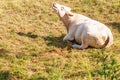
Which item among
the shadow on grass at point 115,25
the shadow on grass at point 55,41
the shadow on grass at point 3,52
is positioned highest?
the shadow on grass at point 115,25

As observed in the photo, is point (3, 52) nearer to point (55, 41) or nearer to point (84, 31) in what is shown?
point (55, 41)

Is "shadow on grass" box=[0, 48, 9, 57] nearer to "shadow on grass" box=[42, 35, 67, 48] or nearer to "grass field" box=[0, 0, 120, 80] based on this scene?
"grass field" box=[0, 0, 120, 80]

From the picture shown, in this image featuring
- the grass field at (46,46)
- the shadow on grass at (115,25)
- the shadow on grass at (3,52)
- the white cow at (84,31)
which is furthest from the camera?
the shadow on grass at (115,25)

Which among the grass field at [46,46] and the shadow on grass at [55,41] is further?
the shadow on grass at [55,41]

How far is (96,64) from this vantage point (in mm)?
7715

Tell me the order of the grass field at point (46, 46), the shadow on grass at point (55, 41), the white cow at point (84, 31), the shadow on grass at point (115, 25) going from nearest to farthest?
the grass field at point (46, 46) → the white cow at point (84, 31) → the shadow on grass at point (55, 41) → the shadow on grass at point (115, 25)

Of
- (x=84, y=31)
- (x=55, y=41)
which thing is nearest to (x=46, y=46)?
(x=55, y=41)

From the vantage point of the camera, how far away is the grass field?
23.6 feet

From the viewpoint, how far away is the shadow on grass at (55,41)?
860cm

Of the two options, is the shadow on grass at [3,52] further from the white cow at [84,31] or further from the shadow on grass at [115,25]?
the shadow on grass at [115,25]

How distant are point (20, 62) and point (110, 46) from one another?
7.33 ft

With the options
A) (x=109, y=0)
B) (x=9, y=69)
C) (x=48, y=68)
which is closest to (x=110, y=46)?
(x=48, y=68)

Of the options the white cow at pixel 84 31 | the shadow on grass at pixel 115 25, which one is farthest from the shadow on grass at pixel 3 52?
the shadow on grass at pixel 115 25

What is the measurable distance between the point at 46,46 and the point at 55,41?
0.41 metres
